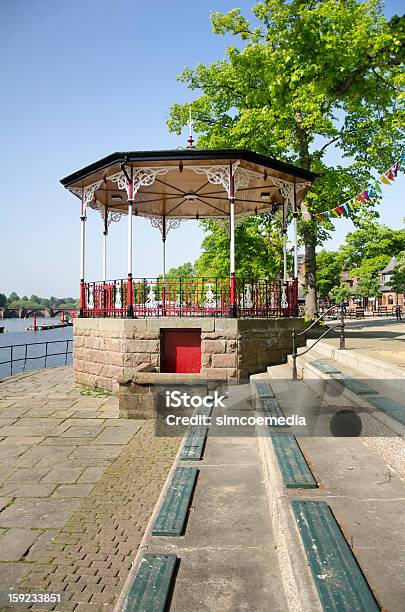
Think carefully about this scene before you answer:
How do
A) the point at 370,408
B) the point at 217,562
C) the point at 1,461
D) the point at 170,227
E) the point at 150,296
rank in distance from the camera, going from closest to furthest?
the point at 217,562 < the point at 370,408 < the point at 1,461 < the point at 150,296 < the point at 170,227

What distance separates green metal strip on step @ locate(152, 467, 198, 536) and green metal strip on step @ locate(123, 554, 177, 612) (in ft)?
1.26

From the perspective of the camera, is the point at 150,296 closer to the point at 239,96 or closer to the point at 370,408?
the point at 370,408

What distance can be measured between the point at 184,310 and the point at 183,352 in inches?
43.9

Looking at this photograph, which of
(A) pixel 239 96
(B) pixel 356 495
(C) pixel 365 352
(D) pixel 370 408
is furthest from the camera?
(A) pixel 239 96

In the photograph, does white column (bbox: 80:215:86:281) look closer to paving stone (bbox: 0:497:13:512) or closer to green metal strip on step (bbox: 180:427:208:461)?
green metal strip on step (bbox: 180:427:208:461)

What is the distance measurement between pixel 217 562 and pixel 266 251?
19282 mm

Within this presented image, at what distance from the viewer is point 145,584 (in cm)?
302

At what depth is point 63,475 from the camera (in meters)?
6.30

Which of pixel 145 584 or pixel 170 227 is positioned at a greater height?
pixel 170 227

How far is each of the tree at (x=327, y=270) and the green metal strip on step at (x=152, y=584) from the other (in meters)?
64.7

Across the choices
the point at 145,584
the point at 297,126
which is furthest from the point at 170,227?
the point at 145,584

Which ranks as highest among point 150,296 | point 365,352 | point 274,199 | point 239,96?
point 239,96

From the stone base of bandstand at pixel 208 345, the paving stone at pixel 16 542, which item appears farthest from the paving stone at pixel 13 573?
the stone base of bandstand at pixel 208 345

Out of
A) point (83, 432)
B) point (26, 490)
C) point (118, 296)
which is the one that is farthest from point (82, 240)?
point (26, 490)
